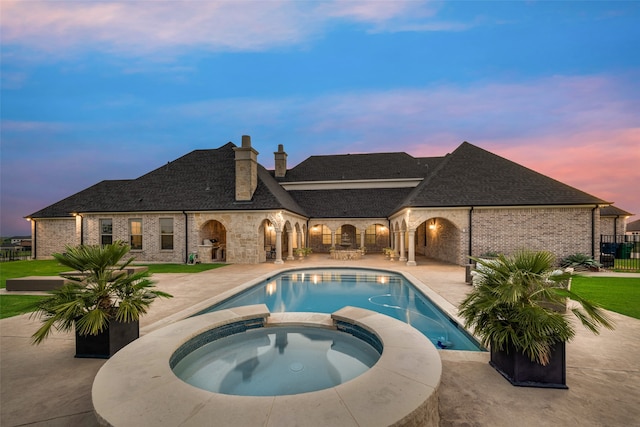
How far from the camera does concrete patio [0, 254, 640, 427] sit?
3.02m

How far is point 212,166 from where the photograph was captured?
2128cm

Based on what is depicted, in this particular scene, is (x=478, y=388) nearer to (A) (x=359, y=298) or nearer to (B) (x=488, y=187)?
(A) (x=359, y=298)

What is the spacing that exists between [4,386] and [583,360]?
29.1ft

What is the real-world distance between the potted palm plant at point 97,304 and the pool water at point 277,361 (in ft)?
4.07

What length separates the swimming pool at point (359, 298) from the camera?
6.46 meters

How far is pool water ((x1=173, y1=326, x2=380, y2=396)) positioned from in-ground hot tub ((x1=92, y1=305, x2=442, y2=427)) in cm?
58

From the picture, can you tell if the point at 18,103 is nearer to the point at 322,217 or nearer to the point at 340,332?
the point at 322,217

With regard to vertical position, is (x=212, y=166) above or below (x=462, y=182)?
above

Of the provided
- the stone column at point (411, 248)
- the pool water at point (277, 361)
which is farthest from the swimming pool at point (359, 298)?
the stone column at point (411, 248)

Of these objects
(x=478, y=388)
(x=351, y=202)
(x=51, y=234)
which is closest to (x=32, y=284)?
(x=478, y=388)

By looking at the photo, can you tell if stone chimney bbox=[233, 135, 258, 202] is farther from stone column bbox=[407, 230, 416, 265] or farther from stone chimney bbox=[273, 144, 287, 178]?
stone column bbox=[407, 230, 416, 265]

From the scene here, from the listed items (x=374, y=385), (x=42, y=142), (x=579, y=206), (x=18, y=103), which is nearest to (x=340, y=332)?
(x=374, y=385)

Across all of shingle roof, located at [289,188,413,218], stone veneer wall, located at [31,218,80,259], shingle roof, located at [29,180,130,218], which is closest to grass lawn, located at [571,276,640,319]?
shingle roof, located at [289,188,413,218]

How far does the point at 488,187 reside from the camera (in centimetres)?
1684
